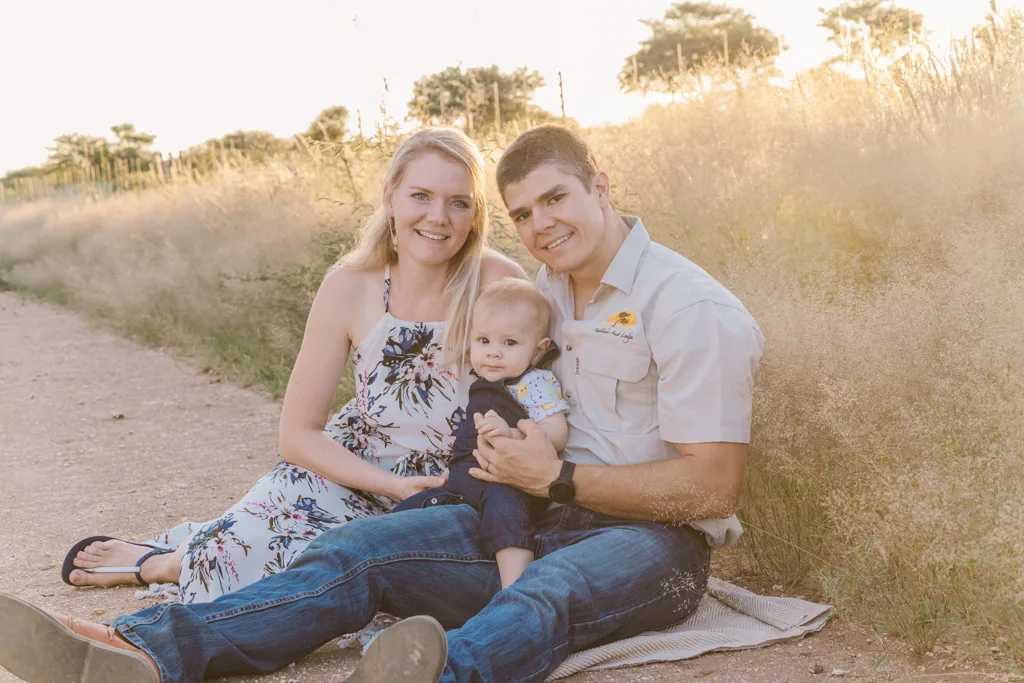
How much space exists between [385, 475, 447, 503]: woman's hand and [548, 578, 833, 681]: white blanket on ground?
730mm

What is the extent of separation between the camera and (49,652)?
2.40m

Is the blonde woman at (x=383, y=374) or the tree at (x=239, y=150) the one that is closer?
the blonde woman at (x=383, y=374)

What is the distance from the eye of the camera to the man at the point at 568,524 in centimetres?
250

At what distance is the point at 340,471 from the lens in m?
3.47

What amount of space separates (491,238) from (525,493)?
2.81m

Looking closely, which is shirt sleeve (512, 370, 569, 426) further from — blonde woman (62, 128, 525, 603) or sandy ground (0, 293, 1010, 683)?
sandy ground (0, 293, 1010, 683)

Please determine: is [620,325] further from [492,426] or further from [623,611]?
[623,611]

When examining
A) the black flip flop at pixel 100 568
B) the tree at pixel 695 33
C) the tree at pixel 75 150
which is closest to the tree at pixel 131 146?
the tree at pixel 75 150

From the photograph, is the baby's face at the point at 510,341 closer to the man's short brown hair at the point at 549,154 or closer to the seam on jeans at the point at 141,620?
the man's short brown hair at the point at 549,154

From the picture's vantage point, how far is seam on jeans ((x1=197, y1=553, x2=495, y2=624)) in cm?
263

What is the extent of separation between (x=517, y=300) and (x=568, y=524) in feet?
2.23

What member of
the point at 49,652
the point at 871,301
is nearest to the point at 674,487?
the point at 871,301

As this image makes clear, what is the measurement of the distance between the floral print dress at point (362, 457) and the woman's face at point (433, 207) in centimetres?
25

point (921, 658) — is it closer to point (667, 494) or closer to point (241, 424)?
point (667, 494)
